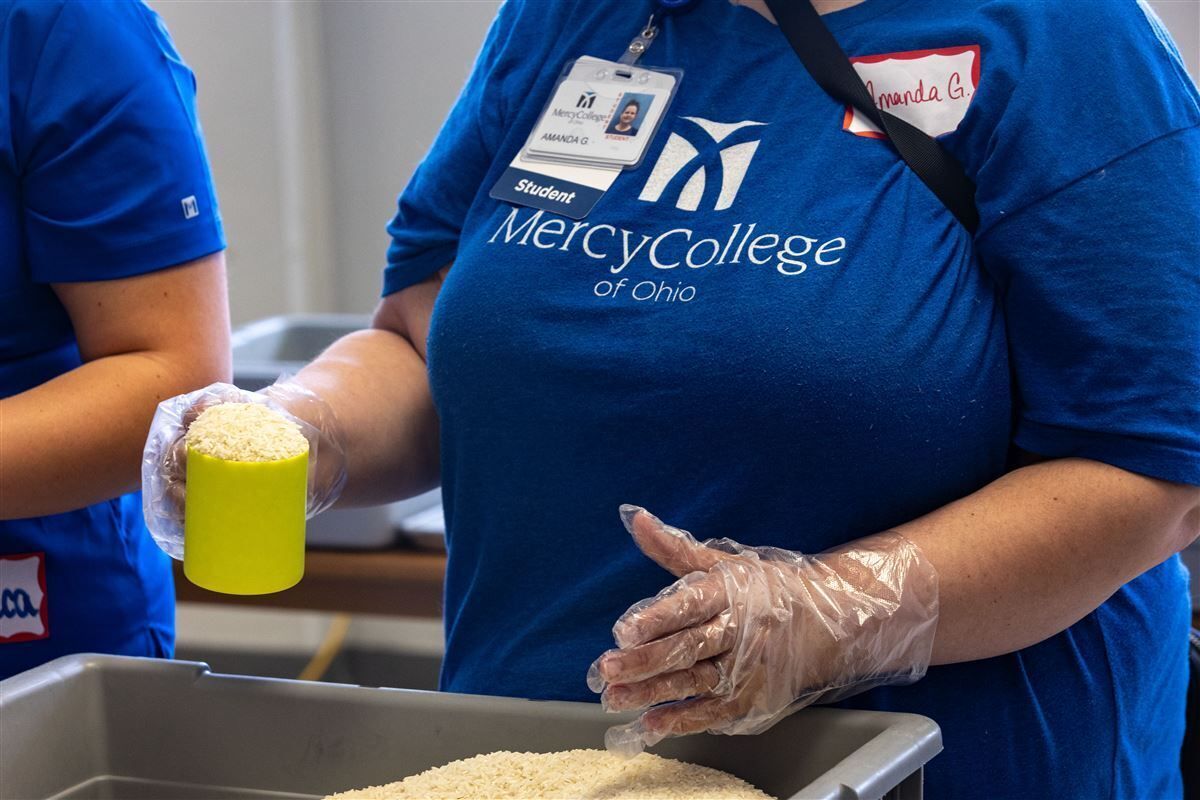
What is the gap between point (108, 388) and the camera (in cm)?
114

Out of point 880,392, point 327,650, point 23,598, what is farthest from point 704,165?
point 327,650

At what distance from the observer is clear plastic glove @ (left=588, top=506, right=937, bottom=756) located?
86 centimetres

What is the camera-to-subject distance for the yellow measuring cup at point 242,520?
0.95 meters

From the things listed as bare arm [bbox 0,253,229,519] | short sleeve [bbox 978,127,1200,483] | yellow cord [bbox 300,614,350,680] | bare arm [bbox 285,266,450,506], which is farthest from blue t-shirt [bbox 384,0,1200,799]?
yellow cord [bbox 300,614,350,680]

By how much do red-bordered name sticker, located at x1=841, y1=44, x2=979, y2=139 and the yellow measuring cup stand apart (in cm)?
48

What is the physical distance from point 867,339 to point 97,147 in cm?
66

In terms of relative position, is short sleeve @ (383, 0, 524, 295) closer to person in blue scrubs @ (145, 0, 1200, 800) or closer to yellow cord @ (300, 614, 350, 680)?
person in blue scrubs @ (145, 0, 1200, 800)

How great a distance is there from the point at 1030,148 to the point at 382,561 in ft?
4.59

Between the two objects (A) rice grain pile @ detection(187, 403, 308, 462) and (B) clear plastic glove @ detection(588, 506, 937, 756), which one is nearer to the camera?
(B) clear plastic glove @ detection(588, 506, 937, 756)

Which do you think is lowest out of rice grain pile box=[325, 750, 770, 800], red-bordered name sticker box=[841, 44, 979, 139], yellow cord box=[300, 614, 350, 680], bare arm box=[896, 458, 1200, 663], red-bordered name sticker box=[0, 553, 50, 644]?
yellow cord box=[300, 614, 350, 680]

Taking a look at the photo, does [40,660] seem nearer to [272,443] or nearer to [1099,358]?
[272,443]

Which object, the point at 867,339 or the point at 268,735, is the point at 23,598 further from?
the point at 867,339

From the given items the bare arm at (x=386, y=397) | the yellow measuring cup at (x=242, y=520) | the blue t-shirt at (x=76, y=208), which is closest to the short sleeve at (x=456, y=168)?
the bare arm at (x=386, y=397)

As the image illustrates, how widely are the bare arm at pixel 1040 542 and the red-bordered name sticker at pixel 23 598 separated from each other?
0.74m
